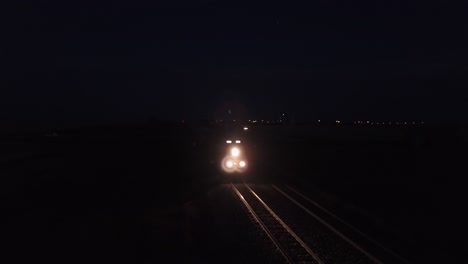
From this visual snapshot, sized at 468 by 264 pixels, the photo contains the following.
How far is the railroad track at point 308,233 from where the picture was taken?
45.4ft

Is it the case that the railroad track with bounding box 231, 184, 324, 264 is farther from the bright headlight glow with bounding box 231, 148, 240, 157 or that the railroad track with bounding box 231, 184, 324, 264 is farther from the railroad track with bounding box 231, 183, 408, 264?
the bright headlight glow with bounding box 231, 148, 240, 157

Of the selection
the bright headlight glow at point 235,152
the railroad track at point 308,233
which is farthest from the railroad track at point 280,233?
the bright headlight glow at point 235,152

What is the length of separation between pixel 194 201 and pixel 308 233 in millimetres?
7645

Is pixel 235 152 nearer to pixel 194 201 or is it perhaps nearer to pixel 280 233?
pixel 194 201

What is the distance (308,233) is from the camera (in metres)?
17.1

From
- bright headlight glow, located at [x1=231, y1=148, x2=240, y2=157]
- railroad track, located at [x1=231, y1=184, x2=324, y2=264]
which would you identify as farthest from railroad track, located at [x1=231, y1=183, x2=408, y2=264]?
bright headlight glow, located at [x1=231, y1=148, x2=240, y2=157]

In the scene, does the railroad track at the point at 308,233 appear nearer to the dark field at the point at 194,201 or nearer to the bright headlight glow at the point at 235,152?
the dark field at the point at 194,201

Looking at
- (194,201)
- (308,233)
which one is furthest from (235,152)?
(308,233)

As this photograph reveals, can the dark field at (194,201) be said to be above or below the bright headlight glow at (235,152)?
below

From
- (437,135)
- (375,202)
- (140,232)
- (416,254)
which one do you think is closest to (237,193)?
(375,202)

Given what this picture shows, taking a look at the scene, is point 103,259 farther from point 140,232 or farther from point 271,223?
point 271,223

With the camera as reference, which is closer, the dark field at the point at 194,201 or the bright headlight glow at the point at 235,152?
the dark field at the point at 194,201

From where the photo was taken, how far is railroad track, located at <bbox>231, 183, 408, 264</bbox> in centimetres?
1384

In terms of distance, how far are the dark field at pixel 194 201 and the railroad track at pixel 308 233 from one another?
1.89 feet
